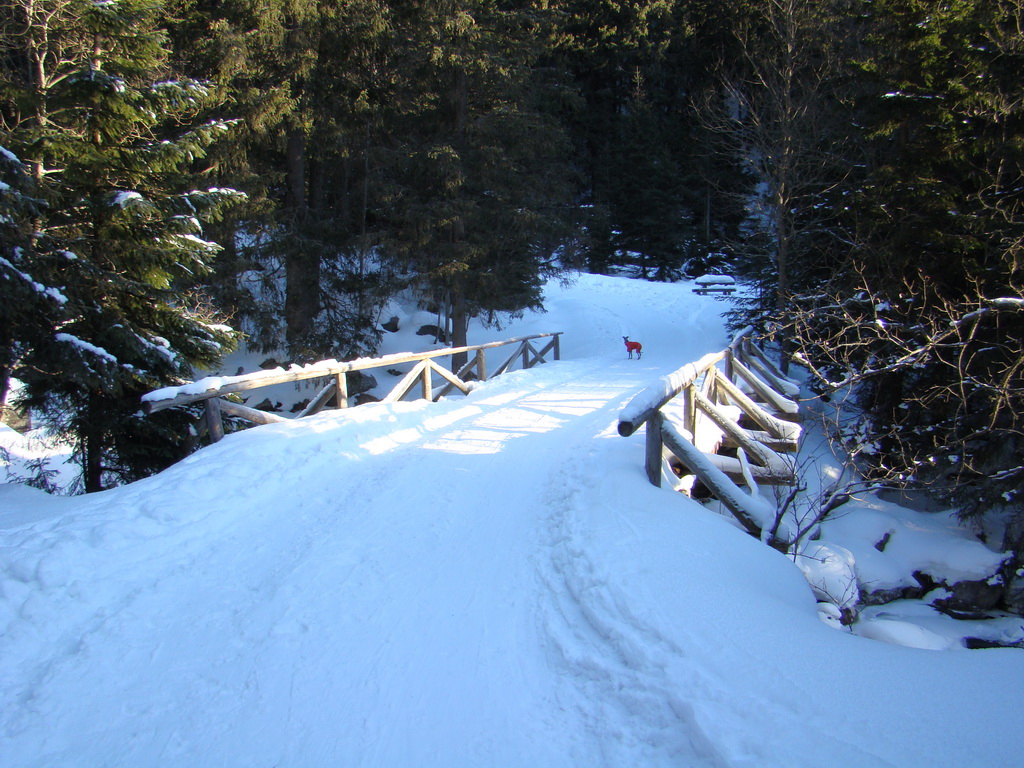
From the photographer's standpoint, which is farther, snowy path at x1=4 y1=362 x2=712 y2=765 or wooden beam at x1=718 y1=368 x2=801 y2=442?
wooden beam at x1=718 y1=368 x2=801 y2=442

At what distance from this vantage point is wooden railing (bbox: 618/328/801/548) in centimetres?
480

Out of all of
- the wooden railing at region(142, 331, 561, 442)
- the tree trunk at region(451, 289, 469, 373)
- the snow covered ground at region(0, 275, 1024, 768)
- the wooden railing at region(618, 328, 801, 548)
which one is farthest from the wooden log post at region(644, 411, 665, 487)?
the tree trunk at region(451, 289, 469, 373)

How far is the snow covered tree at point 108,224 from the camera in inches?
259

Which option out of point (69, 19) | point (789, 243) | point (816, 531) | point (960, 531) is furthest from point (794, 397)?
point (69, 19)

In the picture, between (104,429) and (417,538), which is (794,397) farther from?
(104,429)

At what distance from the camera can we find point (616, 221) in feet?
117

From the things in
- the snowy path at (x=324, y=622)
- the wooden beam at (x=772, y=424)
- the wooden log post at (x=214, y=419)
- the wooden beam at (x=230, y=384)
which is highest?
the wooden beam at (x=230, y=384)

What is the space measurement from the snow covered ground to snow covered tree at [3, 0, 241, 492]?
174cm

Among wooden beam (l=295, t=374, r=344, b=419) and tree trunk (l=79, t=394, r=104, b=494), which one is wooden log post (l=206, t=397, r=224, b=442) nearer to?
wooden beam (l=295, t=374, r=344, b=419)

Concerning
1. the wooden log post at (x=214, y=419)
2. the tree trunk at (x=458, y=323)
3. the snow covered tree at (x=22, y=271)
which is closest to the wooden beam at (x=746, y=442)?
the wooden log post at (x=214, y=419)

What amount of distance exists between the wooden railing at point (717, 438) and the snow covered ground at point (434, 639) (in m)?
0.42

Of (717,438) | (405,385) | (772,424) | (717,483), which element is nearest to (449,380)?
(405,385)

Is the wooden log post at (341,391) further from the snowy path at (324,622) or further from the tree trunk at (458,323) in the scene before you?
the tree trunk at (458,323)

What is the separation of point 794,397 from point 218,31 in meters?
13.8
